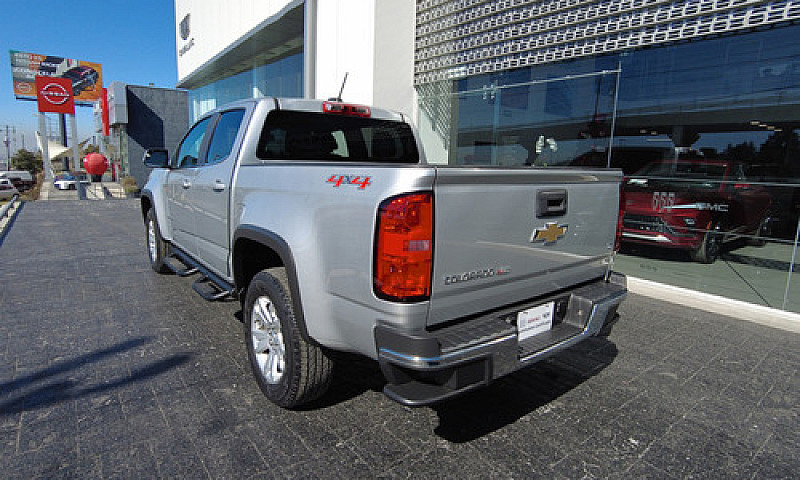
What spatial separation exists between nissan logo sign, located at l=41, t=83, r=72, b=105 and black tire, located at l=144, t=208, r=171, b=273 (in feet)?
92.1

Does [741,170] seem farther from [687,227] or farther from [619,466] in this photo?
[619,466]

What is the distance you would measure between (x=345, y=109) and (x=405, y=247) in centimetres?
217

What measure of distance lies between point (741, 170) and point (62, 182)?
40.9m

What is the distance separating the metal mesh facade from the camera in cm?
489

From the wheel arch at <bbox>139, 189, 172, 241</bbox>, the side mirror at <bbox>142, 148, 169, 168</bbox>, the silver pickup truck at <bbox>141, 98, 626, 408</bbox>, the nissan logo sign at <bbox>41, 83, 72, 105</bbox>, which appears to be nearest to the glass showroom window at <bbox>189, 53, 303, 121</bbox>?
the wheel arch at <bbox>139, 189, 172, 241</bbox>

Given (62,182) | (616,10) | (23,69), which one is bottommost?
(62,182)

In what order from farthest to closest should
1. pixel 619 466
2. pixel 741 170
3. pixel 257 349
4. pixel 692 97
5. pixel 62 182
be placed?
pixel 62 182 → pixel 692 97 → pixel 741 170 → pixel 257 349 → pixel 619 466

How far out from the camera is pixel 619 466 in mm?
2375

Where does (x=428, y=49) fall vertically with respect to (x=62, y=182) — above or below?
above

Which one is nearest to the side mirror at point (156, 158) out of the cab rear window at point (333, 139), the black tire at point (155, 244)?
the black tire at point (155, 244)

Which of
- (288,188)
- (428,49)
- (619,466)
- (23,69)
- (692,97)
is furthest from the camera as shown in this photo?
(23,69)

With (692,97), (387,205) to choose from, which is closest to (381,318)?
(387,205)

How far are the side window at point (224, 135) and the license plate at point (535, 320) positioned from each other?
256 cm

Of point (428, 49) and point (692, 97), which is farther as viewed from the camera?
point (428, 49)
